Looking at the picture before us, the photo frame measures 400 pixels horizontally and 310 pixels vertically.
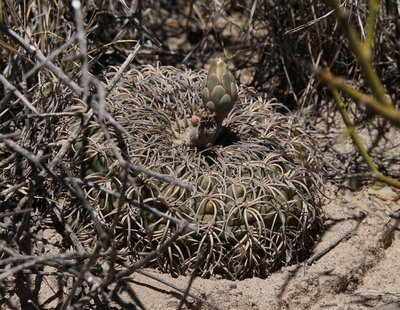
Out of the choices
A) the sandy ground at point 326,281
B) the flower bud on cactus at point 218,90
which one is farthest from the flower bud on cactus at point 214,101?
the sandy ground at point 326,281

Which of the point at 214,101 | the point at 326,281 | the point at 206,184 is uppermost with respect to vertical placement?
the point at 214,101

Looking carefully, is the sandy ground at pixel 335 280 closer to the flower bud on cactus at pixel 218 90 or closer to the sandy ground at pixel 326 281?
the sandy ground at pixel 326 281

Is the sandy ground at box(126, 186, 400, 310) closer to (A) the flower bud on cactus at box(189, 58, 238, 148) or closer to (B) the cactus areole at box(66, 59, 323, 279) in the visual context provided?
(B) the cactus areole at box(66, 59, 323, 279)

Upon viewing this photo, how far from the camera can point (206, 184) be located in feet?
10.7

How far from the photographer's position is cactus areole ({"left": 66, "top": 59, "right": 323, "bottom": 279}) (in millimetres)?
3244

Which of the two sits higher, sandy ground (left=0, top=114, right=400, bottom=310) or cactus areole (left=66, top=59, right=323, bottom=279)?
cactus areole (left=66, top=59, right=323, bottom=279)

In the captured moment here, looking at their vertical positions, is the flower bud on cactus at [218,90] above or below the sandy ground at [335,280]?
above

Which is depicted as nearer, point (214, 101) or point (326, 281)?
point (214, 101)

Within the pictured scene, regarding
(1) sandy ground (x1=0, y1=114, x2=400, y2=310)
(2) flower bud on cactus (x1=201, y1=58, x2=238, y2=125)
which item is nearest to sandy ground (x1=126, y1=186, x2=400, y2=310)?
(1) sandy ground (x1=0, y1=114, x2=400, y2=310)

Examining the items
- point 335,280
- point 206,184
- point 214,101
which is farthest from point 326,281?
point 214,101

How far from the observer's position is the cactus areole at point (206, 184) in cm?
324

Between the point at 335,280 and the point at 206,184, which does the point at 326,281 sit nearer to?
the point at 335,280

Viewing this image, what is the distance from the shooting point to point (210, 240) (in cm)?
322

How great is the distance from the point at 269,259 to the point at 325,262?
32 centimetres
